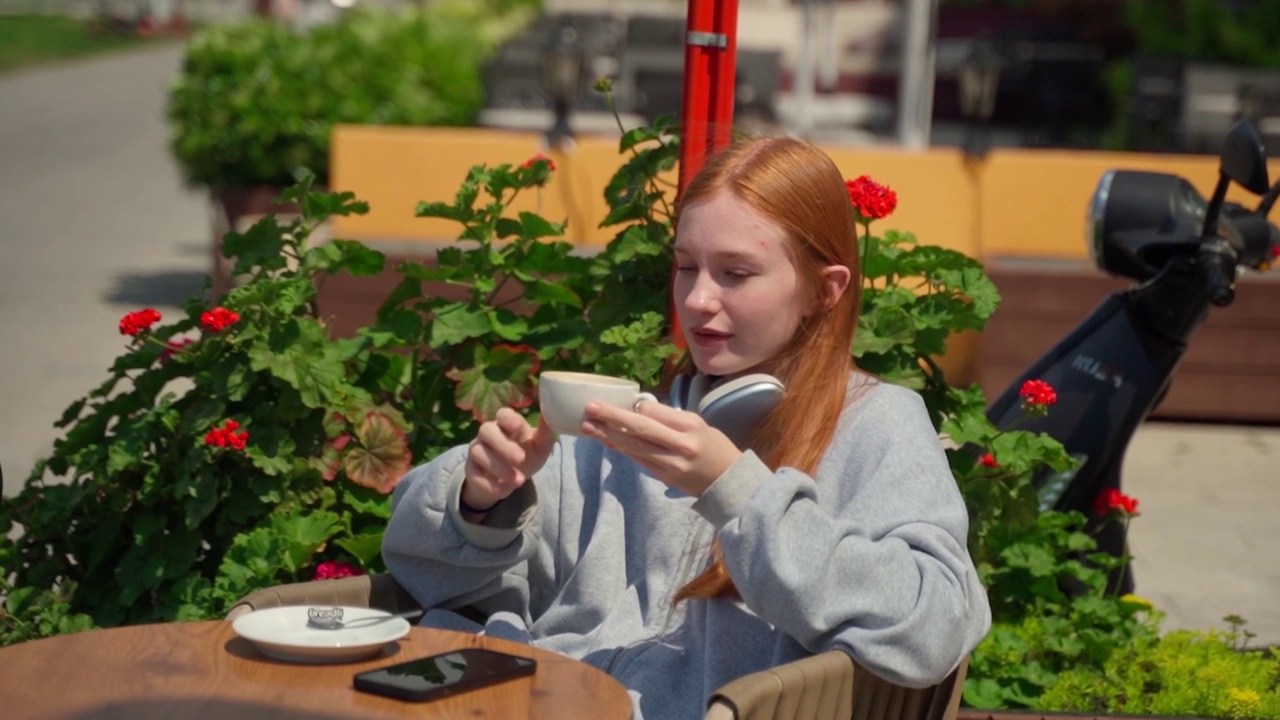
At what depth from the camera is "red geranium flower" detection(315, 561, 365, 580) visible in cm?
324

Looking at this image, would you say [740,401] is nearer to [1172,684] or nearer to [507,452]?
[507,452]

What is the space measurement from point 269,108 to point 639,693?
7253 mm

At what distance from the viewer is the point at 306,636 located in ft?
7.17

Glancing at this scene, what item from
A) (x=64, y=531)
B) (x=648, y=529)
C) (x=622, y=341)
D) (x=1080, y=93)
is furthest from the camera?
(x=1080, y=93)

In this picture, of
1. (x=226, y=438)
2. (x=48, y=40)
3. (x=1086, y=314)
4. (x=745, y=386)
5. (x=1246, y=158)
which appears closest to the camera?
(x=745, y=386)

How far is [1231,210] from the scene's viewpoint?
415 cm

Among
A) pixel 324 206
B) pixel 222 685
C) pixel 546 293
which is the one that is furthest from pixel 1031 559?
pixel 222 685

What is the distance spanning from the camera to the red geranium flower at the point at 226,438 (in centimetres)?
321

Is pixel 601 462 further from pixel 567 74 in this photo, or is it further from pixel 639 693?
pixel 567 74

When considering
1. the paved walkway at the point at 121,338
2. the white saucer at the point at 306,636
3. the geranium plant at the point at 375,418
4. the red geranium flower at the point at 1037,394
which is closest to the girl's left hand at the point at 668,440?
the white saucer at the point at 306,636

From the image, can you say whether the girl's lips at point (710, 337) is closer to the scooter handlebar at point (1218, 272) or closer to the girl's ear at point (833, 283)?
the girl's ear at point (833, 283)

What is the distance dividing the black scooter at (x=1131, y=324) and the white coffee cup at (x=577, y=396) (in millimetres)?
1974

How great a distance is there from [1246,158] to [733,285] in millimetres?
1837

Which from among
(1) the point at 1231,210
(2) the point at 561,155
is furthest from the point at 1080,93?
(1) the point at 1231,210
